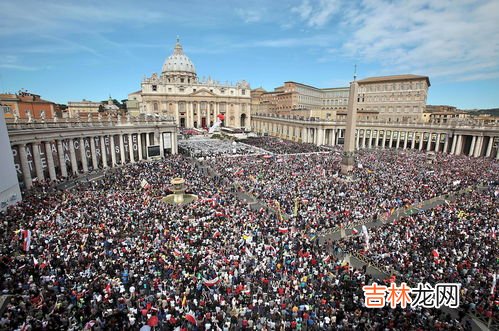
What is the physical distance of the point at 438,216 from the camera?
67.8ft

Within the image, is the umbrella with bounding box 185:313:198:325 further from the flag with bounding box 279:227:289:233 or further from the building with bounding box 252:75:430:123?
the building with bounding box 252:75:430:123

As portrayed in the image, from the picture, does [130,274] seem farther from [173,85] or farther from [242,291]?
[173,85]

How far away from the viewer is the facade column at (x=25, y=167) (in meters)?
28.8

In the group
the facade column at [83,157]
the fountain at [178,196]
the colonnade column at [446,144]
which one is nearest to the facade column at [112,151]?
the facade column at [83,157]

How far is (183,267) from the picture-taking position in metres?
14.0

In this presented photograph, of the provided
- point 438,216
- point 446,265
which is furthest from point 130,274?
point 438,216

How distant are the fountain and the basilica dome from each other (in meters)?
103

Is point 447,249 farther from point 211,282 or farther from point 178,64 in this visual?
point 178,64

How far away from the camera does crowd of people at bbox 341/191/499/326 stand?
12.9 m

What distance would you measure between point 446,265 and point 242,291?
10.8 metres

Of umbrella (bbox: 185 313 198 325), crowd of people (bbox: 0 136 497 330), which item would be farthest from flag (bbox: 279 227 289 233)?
umbrella (bbox: 185 313 198 325)

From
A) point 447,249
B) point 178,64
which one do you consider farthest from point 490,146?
point 178,64

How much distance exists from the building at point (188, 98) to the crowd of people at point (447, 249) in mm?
90020

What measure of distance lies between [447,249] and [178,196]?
66.8 feet
